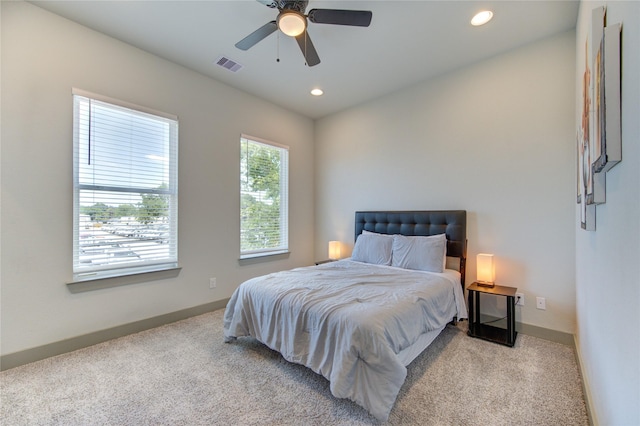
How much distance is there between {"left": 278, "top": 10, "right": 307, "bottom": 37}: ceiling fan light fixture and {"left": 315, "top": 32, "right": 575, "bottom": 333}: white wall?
2.20 m

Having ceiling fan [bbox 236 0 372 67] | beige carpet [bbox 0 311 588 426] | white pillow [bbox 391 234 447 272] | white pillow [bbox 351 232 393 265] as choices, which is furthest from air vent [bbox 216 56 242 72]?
beige carpet [bbox 0 311 588 426]

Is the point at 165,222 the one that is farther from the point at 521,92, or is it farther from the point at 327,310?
the point at 521,92

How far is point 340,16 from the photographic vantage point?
2.01 meters

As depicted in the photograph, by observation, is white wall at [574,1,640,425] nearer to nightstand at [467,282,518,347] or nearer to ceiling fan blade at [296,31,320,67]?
nightstand at [467,282,518,347]

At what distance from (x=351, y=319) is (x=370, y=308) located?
197 millimetres

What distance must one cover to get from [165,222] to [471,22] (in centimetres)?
379

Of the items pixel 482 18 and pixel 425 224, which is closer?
pixel 482 18

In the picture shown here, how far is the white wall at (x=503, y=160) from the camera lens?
2625 millimetres

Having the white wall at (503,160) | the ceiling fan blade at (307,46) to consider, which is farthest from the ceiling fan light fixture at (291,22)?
the white wall at (503,160)

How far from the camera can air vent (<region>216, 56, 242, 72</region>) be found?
310 centimetres

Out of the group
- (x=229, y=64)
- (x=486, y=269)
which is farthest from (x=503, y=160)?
(x=229, y=64)

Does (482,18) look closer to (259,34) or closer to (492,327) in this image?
(259,34)

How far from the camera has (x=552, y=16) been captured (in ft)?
7.92

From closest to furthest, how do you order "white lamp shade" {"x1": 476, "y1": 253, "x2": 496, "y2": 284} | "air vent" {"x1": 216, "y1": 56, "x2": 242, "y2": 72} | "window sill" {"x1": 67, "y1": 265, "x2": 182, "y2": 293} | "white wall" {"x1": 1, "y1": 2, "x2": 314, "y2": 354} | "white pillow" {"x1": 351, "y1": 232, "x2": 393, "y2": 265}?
1. "white wall" {"x1": 1, "y1": 2, "x2": 314, "y2": 354}
2. "window sill" {"x1": 67, "y1": 265, "x2": 182, "y2": 293}
3. "white lamp shade" {"x1": 476, "y1": 253, "x2": 496, "y2": 284}
4. "air vent" {"x1": 216, "y1": 56, "x2": 242, "y2": 72}
5. "white pillow" {"x1": 351, "y1": 232, "x2": 393, "y2": 265}
